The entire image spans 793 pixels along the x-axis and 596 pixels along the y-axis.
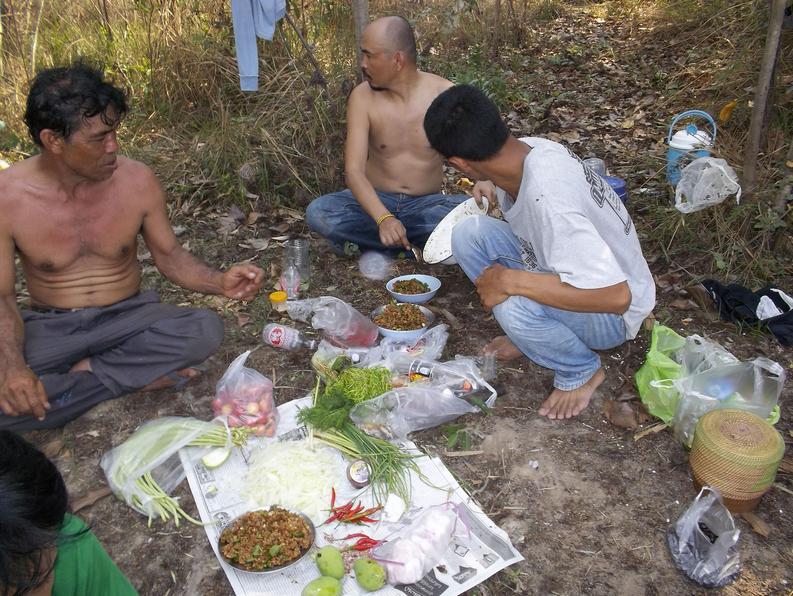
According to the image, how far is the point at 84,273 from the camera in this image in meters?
3.20

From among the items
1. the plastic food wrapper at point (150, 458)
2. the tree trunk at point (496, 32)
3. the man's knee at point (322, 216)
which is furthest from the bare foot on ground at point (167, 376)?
the tree trunk at point (496, 32)

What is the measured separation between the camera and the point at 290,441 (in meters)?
2.93

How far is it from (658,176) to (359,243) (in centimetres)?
252

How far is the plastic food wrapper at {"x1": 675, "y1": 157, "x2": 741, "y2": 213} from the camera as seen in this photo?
416cm

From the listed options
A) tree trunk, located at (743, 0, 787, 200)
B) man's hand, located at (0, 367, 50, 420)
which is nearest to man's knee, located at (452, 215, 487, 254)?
tree trunk, located at (743, 0, 787, 200)

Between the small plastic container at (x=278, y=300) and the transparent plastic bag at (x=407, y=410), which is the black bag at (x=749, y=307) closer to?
the transparent plastic bag at (x=407, y=410)

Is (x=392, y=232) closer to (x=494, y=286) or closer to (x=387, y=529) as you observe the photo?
(x=494, y=286)

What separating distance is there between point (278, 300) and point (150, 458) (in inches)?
55.0

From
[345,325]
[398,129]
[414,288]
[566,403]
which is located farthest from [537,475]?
[398,129]

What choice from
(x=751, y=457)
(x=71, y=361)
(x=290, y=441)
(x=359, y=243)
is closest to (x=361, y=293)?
(x=359, y=243)

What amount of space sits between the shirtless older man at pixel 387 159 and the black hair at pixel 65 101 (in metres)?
1.70

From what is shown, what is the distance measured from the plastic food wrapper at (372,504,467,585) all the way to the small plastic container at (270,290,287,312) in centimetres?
186

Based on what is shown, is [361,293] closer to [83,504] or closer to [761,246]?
[83,504]

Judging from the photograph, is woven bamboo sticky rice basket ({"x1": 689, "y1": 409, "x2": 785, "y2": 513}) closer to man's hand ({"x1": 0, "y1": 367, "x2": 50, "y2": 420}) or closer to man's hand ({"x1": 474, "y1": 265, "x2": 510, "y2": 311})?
man's hand ({"x1": 474, "y1": 265, "x2": 510, "y2": 311})
